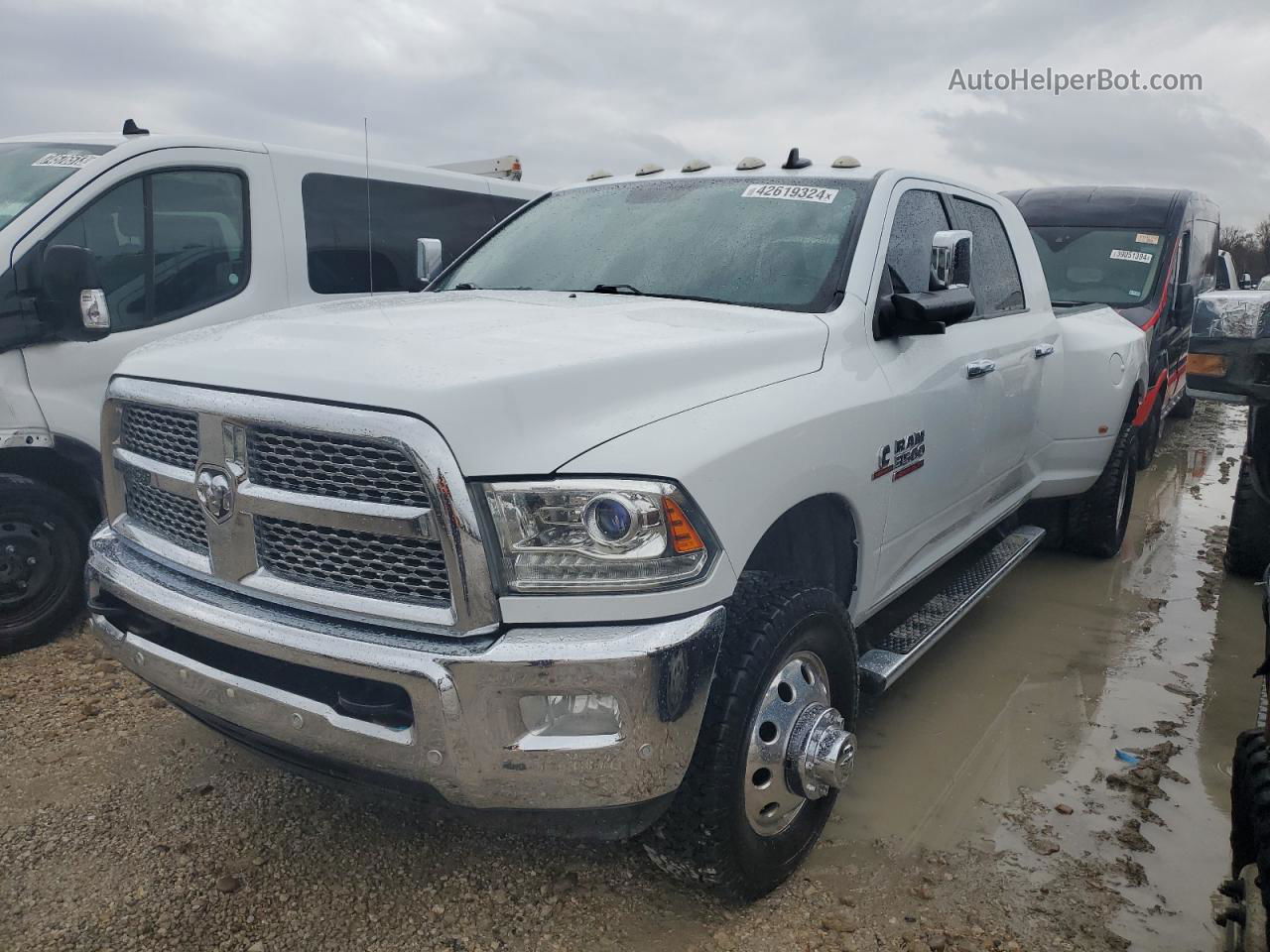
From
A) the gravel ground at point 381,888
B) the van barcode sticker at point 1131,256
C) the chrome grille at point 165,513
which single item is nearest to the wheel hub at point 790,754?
the gravel ground at point 381,888

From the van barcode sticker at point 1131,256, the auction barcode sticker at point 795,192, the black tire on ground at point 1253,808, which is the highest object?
the auction barcode sticker at point 795,192

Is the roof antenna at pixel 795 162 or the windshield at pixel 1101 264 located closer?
the roof antenna at pixel 795 162

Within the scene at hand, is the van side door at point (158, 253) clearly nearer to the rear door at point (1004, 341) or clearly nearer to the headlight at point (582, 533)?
the headlight at point (582, 533)

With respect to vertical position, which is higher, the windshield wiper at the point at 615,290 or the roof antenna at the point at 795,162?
the roof antenna at the point at 795,162

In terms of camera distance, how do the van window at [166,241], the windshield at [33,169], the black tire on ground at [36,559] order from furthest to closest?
the van window at [166,241] < the windshield at [33,169] < the black tire on ground at [36,559]

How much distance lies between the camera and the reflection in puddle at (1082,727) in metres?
2.86

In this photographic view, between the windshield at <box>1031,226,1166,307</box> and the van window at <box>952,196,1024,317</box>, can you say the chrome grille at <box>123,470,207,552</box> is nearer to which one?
the van window at <box>952,196,1024,317</box>

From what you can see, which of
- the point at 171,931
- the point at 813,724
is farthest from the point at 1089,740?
the point at 171,931

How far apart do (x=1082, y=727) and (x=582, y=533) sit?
251 centimetres

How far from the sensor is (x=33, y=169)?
14.4 feet

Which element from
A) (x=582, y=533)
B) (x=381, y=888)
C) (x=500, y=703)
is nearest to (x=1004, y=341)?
(x=582, y=533)

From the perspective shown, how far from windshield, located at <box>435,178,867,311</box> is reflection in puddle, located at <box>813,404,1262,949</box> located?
1561 mm

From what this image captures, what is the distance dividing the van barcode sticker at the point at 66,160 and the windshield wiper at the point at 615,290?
2.56m

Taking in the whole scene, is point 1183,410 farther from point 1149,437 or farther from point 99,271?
point 99,271
